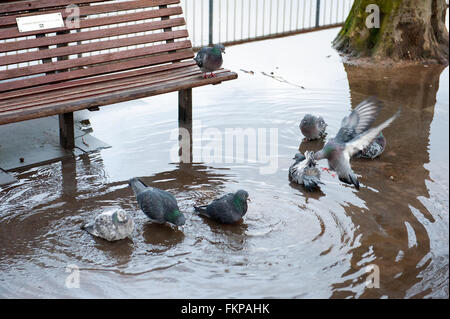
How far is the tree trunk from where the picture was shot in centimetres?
966

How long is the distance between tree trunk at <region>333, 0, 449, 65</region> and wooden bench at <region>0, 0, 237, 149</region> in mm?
3486

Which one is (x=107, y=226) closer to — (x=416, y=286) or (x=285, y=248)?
(x=285, y=248)

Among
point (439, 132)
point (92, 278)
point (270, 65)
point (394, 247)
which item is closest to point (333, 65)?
point (270, 65)

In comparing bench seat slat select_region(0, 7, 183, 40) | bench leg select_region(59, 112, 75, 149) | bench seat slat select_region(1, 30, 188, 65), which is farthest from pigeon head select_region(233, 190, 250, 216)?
bench seat slat select_region(0, 7, 183, 40)

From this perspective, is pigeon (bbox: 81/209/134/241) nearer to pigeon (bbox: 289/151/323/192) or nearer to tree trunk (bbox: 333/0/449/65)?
pigeon (bbox: 289/151/323/192)

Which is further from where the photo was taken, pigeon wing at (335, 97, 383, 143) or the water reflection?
pigeon wing at (335, 97, 383, 143)

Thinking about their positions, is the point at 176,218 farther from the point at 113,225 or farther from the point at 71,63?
the point at 71,63

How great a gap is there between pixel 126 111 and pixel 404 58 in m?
4.19

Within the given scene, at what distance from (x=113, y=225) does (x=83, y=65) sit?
250 centimetres

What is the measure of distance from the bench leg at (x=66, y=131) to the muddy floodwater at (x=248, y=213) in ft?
0.87

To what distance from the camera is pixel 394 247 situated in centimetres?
492

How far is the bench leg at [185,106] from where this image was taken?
7.21 m

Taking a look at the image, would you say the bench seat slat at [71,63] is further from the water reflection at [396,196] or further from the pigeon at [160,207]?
the water reflection at [396,196]

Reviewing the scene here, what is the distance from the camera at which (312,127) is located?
6820 millimetres
